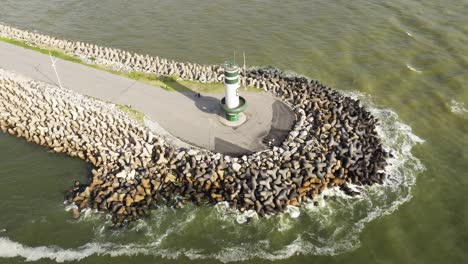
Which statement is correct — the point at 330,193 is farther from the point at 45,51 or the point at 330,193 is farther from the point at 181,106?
the point at 45,51

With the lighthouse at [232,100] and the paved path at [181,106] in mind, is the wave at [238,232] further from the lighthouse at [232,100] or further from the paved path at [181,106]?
the lighthouse at [232,100]

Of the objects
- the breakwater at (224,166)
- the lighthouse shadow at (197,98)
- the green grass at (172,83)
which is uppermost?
the green grass at (172,83)

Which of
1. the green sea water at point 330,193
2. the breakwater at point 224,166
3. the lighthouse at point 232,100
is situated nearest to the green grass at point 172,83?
the lighthouse at point 232,100

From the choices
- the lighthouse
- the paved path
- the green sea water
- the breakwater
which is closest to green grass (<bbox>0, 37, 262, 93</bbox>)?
the paved path

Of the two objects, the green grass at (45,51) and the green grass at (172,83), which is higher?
the green grass at (45,51)

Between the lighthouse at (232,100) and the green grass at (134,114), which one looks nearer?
the lighthouse at (232,100)

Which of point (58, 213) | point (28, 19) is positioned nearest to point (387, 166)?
point (58, 213)

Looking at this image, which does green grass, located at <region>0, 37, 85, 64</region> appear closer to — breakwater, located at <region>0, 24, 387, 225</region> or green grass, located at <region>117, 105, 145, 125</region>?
breakwater, located at <region>0, 24, 387, 225</region>
